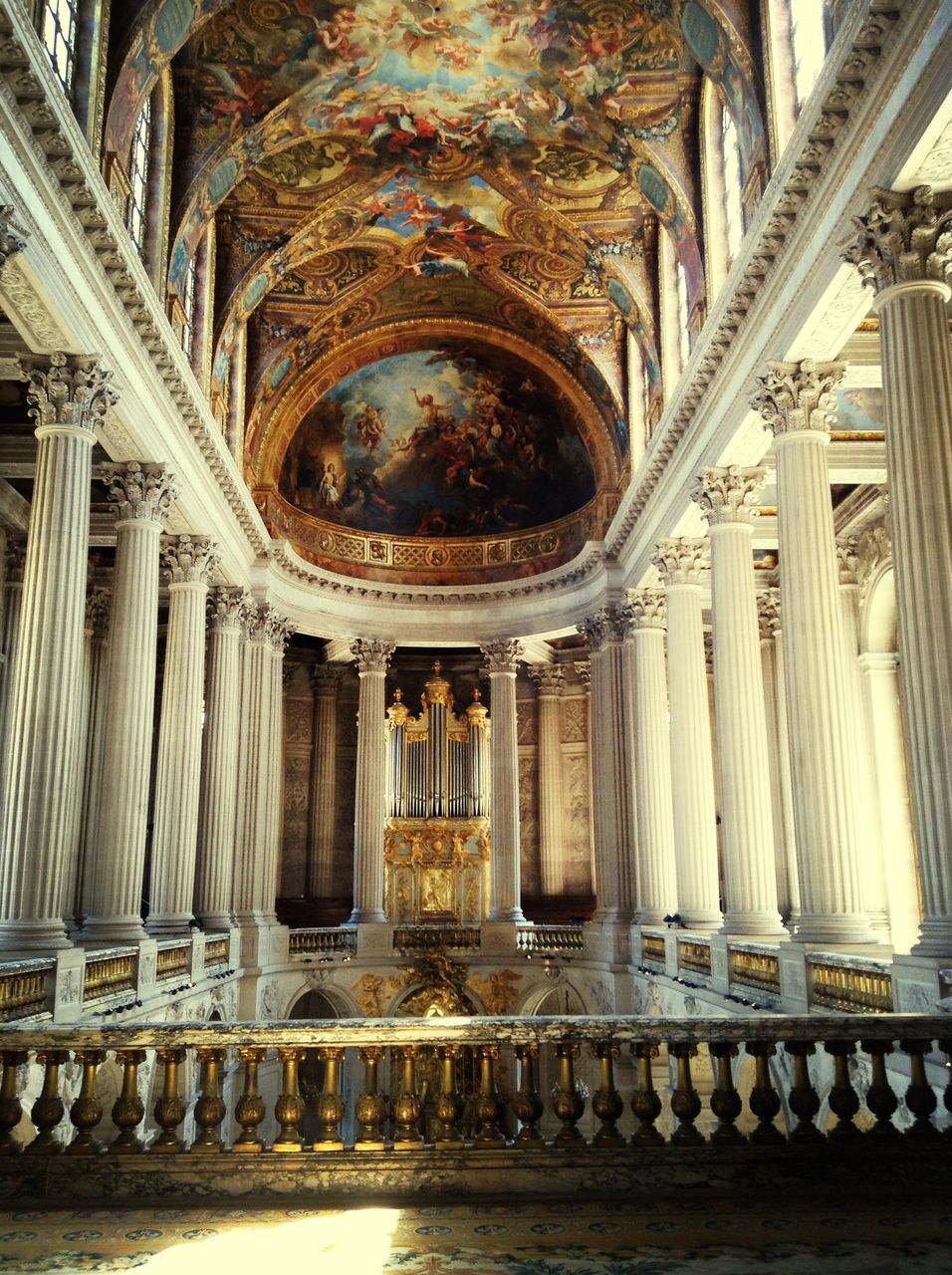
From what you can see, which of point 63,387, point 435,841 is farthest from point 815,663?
point 435,841

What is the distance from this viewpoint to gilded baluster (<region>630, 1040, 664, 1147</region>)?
593 centimetres

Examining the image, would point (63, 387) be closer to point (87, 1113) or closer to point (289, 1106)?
point (87, 1113)

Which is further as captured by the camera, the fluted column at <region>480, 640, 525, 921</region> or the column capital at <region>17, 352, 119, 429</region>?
the fluted column at <region>480, 640, 525, 921</region>

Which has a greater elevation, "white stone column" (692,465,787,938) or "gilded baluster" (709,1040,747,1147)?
"white stone column" (692,465,787,938)

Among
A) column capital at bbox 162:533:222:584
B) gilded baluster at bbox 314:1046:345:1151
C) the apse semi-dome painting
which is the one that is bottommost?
gilded baluster at bbox 314:1046:345:1151

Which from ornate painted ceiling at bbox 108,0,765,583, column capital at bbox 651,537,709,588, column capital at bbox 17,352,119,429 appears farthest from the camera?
column capital at bbox 651,537,709,588

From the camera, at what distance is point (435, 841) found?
32125 mm

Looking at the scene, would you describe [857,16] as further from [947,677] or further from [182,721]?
[182,721]

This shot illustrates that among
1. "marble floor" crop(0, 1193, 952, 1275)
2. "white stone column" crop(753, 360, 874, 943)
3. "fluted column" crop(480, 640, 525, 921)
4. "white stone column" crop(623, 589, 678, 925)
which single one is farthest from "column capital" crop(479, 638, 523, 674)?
"marble floor" crop(0, 1193, 952, 1275)

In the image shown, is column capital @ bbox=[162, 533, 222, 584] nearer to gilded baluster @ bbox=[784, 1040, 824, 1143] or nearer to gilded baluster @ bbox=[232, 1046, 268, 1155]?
gilded baluster @ bbox=[232, 1046, 268, 1155]

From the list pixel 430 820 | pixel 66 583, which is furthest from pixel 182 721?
pixel 430 820

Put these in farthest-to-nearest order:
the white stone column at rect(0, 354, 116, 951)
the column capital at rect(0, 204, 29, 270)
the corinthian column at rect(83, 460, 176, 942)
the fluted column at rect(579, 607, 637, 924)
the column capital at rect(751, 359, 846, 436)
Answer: the fluted column at rect(579, 607, 637, 924) < the corinthian column at rect(83, 460, 176, 942) < the column capital at rect(751, 359, 846, 436) < the white stone column at rect(0, 354, 116, 951) < the column capital at rect(0, 204, 29, 270)

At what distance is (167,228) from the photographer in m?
19.7

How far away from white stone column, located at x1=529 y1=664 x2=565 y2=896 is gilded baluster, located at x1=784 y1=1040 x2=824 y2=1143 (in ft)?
90.9
